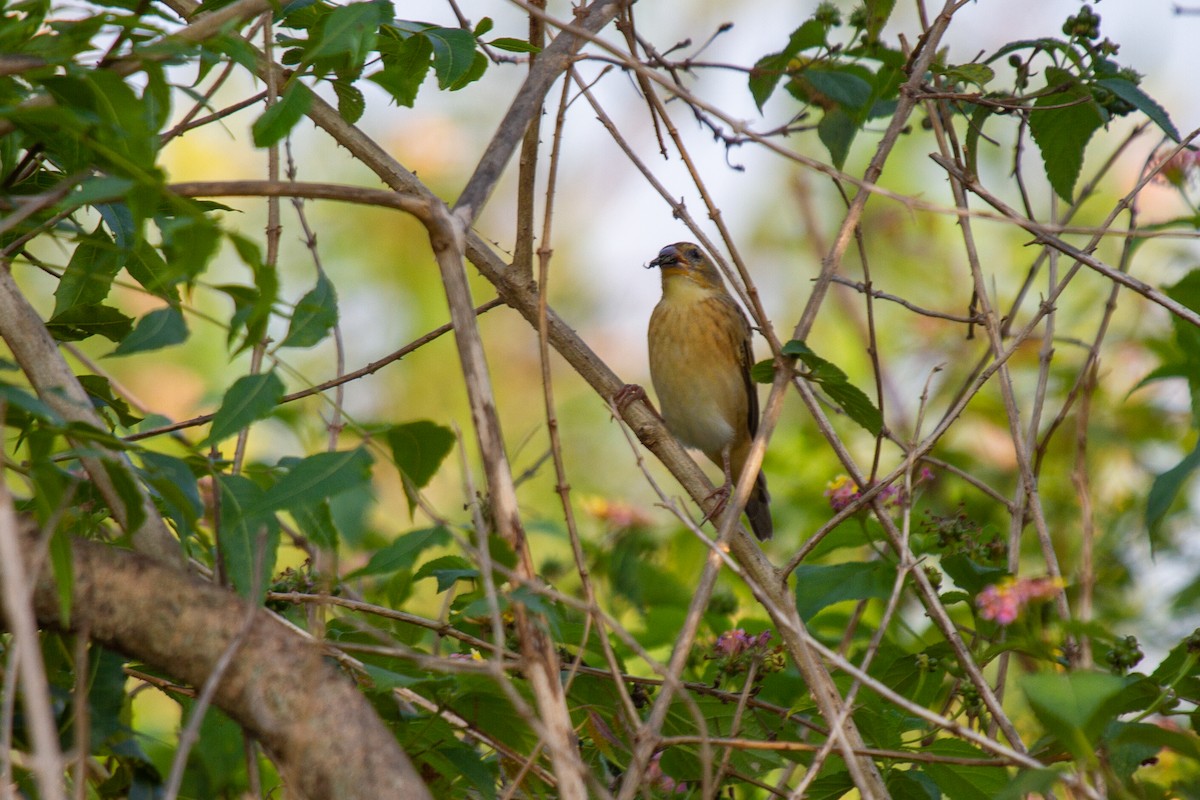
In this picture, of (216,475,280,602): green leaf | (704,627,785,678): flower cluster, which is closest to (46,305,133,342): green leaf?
(216,475,280,602): green leaf

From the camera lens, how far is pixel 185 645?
6.52ft

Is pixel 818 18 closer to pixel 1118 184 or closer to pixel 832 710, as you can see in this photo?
pixel 832 710

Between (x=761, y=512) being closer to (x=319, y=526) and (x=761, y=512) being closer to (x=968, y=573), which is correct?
(x=968, y=573)

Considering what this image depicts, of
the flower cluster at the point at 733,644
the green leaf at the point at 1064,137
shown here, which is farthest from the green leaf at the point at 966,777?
the green leaf at the point at 1064,137

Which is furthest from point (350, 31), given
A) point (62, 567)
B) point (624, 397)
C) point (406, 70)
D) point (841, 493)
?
point (841, 493)

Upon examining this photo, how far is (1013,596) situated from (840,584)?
0.89 m

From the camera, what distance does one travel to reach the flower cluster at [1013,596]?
204 cm

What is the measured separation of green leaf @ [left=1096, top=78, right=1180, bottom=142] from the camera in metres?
2.80

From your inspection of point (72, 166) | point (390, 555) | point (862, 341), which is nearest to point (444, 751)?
point (390, 555)

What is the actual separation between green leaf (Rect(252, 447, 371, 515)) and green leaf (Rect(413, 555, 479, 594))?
676 millimetres

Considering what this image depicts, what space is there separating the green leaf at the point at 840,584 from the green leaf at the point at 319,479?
1.40m

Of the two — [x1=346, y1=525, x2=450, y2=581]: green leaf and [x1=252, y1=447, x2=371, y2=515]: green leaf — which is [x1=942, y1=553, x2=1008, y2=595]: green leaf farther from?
[x1=252, y1=447, x2=371, y2=515]: green leaf

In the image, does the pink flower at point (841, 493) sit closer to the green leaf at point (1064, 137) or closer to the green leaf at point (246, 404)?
the green leaf at point (1064, 137)

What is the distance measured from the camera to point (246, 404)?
1.87 metres
